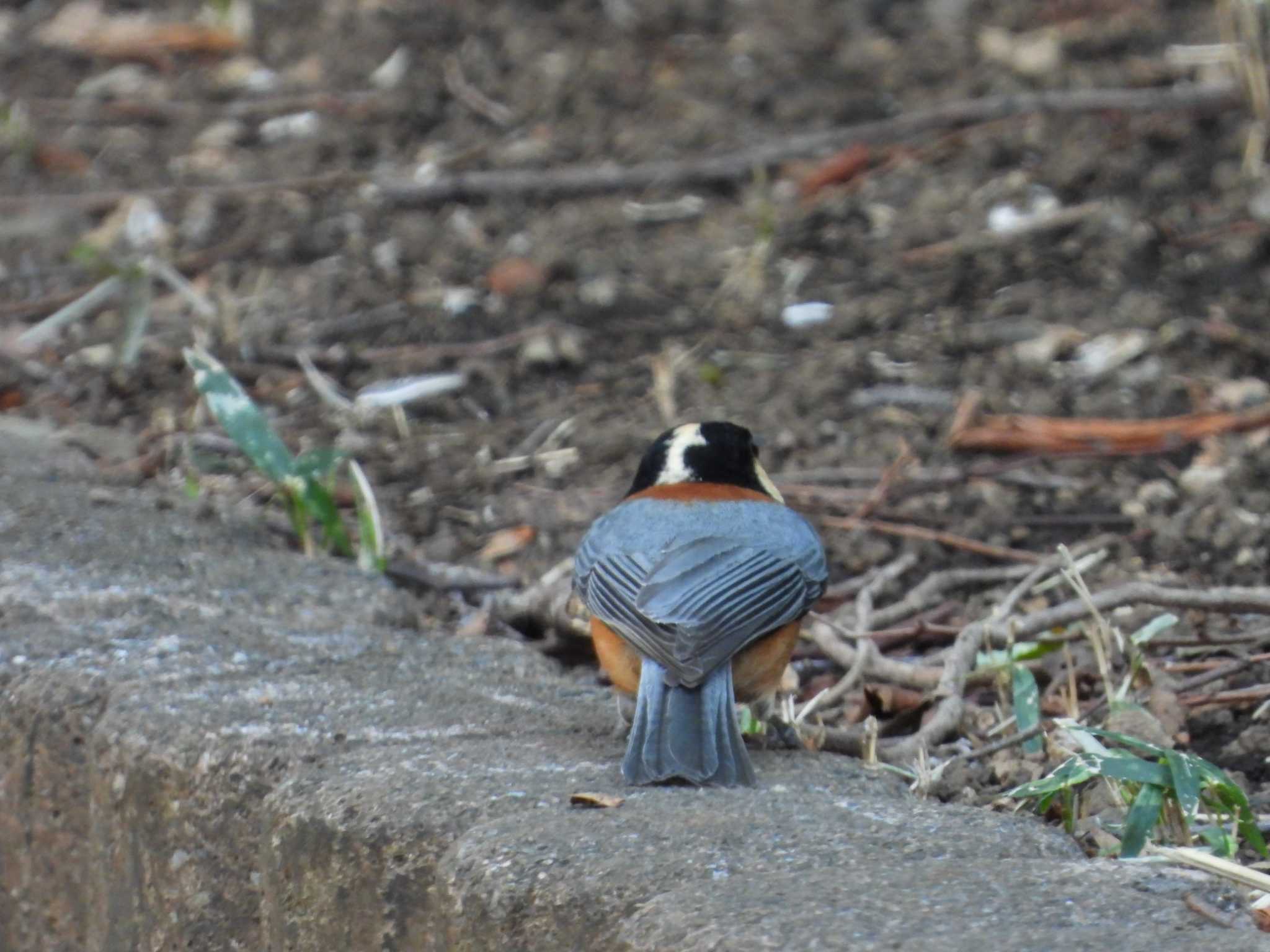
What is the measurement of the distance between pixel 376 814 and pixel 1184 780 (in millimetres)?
1167

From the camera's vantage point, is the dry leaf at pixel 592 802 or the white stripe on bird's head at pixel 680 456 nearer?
the dry leaf at pixel 592 802

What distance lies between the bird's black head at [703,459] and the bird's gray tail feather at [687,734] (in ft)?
2.65

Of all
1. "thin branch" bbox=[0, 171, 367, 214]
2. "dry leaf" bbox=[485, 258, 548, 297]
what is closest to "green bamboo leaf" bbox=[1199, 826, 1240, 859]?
"dry leaf" bbox=[485, 258, 548, 297]

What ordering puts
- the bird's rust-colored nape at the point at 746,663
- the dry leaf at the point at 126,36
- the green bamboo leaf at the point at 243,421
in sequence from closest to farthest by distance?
the bird's rust-colored nape at the point at 746,663
the green bamboo leaf at the point at 243,421
the dry leaf at the point at 126,36

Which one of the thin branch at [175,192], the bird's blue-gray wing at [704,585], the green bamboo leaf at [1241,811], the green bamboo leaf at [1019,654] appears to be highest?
the thin branch at [175,192]

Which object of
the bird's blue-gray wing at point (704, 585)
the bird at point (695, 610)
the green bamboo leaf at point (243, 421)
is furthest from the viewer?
the green bamboo leaf at point (243, 421)

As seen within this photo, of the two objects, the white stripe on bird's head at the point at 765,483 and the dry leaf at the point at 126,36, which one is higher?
the dry leaf at the point at 126,36

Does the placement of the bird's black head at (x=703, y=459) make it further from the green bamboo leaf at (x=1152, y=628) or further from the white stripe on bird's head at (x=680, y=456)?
the green bamboo leaf at (x=1152, y=628)

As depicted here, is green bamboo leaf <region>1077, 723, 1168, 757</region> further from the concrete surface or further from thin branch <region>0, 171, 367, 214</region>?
thin branch <region>0, 171, 367, 214</region>

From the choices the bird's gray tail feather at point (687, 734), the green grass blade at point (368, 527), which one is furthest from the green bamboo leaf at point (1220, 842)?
the green grass blade at point (368, 527)

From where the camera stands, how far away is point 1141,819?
2770mm

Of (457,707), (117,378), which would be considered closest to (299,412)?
(117,378)

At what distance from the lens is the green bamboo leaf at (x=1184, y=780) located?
2.77 meters

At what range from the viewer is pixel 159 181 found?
723cm
